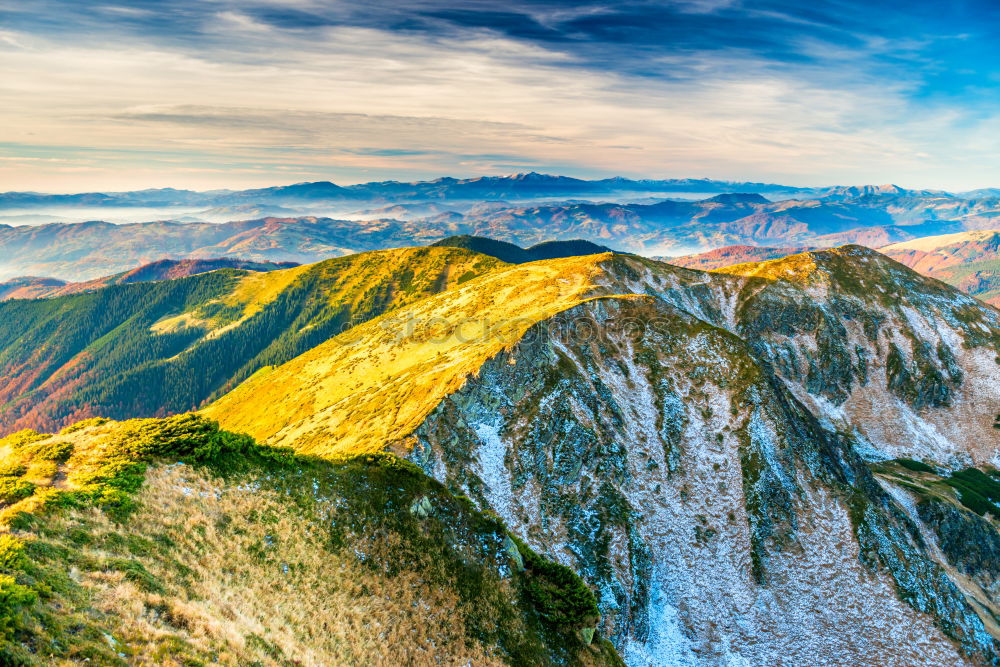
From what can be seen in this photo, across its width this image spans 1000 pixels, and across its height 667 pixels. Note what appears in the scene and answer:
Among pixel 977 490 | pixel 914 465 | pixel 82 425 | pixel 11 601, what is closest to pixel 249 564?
pixel 11 601

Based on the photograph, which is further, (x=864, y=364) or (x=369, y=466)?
(x=864, y=364)

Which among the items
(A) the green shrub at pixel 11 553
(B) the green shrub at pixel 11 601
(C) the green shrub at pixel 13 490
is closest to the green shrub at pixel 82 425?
(C) the green shrub at pixel 13 490

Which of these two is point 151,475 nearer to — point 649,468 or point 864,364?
point 649,468

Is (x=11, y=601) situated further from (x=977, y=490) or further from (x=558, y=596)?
(x=977, y=490)

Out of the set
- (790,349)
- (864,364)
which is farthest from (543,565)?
(864,364)

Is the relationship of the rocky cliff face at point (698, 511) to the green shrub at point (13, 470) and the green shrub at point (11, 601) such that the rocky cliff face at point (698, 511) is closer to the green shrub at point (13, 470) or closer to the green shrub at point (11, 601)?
the green shrub at point (13, 470)
